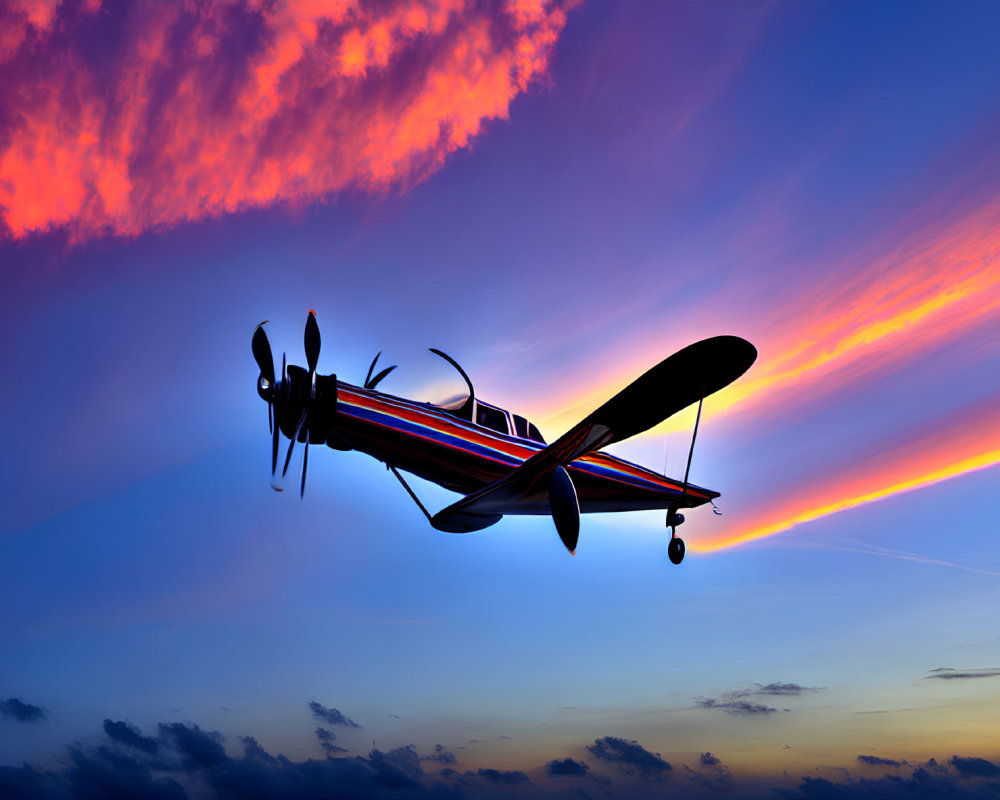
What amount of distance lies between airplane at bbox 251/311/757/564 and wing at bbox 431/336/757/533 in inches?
1.2

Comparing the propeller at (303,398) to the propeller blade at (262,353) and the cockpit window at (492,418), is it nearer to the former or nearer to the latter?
the propeller blade at (262,353)

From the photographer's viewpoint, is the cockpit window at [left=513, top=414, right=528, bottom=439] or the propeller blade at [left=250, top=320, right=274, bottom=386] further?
the cockpit window at [left=513, top=414, right=528, bottom=439]

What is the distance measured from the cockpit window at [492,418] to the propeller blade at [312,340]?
193 inches

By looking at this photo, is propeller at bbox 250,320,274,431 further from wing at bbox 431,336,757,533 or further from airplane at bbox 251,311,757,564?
wing at bbox 431,336,757,533

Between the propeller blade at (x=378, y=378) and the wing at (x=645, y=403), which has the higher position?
the propeller blade at (x=378, y=378)

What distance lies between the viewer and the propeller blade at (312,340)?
20.4 metres

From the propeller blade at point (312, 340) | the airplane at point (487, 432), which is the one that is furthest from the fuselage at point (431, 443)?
the propeller blade at point (312, 340)

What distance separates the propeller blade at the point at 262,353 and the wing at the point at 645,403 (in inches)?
263

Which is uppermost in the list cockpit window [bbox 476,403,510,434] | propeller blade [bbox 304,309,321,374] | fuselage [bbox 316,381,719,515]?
propeller blade [bbox 304,309,321,374]

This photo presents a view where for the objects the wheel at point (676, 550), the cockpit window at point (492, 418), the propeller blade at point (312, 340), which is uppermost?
the propeller blade at point (312, 340)

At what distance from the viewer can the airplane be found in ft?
55.7

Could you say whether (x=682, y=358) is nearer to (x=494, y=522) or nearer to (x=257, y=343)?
(x=494, y=522)

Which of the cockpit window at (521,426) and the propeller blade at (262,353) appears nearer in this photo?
the propeller blade at (262,353)

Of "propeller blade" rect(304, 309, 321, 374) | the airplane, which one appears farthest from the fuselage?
"propeller blade" rect(304, 309, 321, 374)
